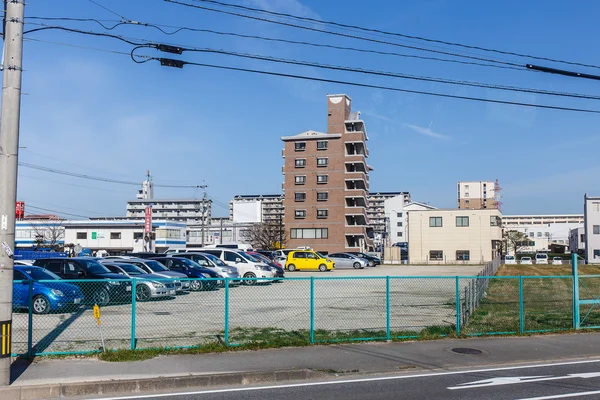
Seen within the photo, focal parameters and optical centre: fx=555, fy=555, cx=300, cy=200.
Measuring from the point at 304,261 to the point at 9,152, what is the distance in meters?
37.5

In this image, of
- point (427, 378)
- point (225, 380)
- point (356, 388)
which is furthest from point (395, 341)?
point (225, 380)

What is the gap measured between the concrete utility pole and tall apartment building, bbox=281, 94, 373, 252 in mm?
73131

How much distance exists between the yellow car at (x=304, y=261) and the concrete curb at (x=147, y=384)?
35654 mm

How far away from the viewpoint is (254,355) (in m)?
11.3

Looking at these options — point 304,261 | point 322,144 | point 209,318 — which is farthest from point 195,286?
point 322,144

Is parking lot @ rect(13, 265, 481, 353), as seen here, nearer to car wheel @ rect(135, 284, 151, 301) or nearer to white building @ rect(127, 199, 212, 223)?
car wheel @ rect(135, 284, 151, 301)

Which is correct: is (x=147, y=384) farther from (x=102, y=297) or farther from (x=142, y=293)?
(x=142, y=293)

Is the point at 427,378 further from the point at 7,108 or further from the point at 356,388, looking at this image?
the point at 7,108

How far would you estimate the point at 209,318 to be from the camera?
14055 millimetres

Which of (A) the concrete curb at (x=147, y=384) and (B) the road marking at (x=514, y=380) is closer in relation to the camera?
(A) the concrete curb at (x=147, y=384)

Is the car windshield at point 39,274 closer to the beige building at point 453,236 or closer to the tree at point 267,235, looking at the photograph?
the beige building at point 453,236

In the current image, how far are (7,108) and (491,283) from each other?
28.6 meters

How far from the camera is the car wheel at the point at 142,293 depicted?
14.6 meters

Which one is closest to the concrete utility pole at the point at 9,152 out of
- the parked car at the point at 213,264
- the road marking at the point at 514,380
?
the road marking at the point at 514,380
